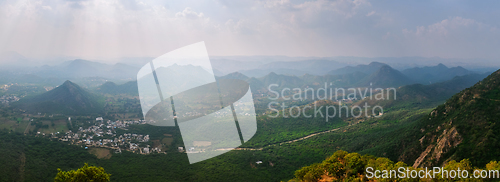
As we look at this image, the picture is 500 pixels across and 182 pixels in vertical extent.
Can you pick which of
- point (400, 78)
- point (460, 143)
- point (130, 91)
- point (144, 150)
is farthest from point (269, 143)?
point (400, 78)

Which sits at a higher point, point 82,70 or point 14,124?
point 82,70

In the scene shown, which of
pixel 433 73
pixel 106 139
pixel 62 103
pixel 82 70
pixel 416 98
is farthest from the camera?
pixel 433 73

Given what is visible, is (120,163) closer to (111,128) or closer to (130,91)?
(111,128)

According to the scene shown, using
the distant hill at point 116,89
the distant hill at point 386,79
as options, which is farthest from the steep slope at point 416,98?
the distant hill at point 116,89

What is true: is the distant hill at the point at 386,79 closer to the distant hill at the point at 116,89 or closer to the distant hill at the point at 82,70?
the distant hill at the point at 116,89

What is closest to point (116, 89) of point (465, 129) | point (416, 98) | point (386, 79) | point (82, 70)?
point (82, 70)

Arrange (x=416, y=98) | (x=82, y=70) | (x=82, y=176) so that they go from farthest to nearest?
(x=82, y=70) → (x=416, y=98) → (x=82, y=176)

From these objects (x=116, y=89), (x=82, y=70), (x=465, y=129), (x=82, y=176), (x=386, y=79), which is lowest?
(x=465, y=129)

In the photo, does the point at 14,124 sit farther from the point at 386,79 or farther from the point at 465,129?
the point at 386,79
